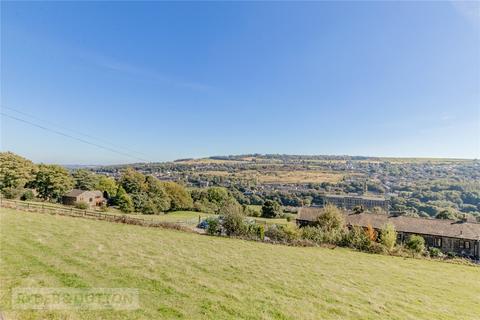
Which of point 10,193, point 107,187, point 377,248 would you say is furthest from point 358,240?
point 107,187

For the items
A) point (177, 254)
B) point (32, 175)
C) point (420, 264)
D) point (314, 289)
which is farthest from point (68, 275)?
point (32, 175)

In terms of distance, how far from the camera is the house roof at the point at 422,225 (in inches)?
1371

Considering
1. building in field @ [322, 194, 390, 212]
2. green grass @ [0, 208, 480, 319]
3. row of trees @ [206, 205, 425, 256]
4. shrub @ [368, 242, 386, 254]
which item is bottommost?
building in field @ [322, 194, 390, 212]

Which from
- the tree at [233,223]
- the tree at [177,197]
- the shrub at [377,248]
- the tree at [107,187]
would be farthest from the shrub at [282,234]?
the tree at [107,187]

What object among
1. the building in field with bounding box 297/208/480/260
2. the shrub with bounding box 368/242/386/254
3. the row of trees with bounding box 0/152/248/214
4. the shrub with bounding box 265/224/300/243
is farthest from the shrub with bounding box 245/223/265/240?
→ the building in field with bounding box 297/208/480/260

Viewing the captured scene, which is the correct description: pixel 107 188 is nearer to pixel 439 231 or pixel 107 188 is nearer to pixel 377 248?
pixel 377 248

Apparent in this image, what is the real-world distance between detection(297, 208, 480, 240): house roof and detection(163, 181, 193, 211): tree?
112 feet

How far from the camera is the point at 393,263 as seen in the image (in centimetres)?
1861

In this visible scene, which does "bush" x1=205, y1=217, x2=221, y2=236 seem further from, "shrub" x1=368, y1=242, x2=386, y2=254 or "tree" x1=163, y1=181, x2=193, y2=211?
"tree" x1=163, y1=181, x2=193, y2=211

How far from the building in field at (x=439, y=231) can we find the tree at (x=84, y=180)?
59.0 meters

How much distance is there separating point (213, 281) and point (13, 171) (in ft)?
175

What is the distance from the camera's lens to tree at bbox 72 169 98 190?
59406 millimetres

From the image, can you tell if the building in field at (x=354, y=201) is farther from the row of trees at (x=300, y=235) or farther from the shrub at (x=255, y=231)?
the shrub at (x=255, y=231)

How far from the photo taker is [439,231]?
117ft
